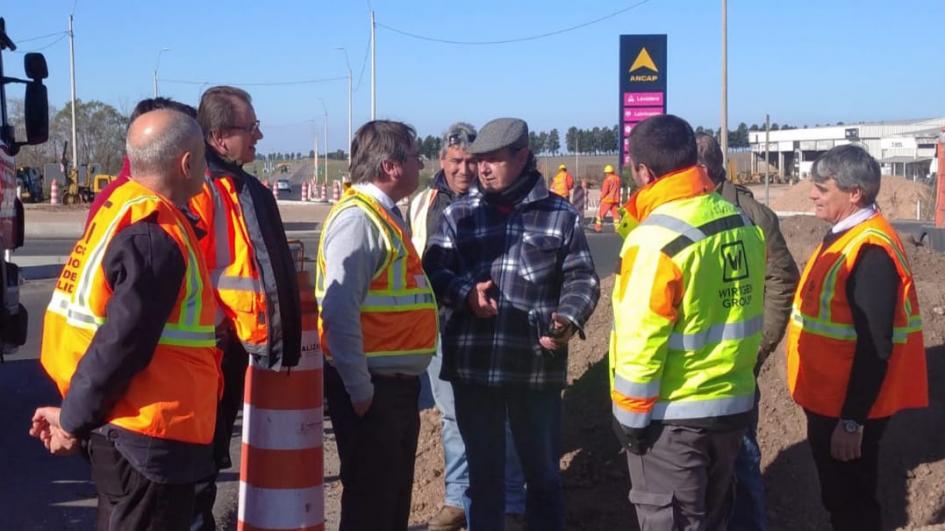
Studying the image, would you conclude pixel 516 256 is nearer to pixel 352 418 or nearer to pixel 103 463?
pixel 352 418

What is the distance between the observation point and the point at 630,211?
3760mm

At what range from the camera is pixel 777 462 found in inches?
228

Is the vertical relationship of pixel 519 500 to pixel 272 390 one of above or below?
below

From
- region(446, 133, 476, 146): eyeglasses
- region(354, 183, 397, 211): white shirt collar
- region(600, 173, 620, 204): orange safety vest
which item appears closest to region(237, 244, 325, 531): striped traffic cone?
region(354, 183, 397, 211): white shirt collar

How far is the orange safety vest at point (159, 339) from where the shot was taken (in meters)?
3.04

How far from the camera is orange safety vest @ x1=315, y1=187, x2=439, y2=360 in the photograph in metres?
3.99

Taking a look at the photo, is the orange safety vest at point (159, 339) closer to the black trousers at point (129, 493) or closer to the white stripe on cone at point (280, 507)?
the black trousers at point (129, 493)

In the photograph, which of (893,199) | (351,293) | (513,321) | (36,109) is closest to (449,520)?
(513,321)

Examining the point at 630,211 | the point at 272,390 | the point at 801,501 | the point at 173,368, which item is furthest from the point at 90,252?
the point at 801,501

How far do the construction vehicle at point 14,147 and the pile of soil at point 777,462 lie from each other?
302 cm

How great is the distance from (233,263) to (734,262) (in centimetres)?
181

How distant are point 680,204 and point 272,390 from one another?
1727 millimetres

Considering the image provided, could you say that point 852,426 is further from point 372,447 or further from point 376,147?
point 376,147

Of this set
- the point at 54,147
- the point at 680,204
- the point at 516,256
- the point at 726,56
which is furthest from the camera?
the point at 54,147
